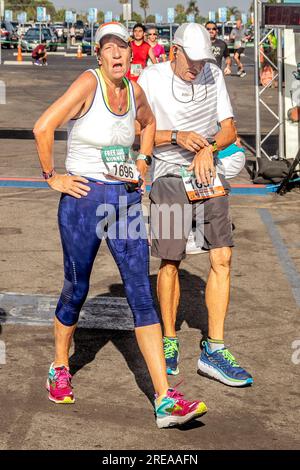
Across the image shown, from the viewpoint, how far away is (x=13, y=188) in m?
12.7

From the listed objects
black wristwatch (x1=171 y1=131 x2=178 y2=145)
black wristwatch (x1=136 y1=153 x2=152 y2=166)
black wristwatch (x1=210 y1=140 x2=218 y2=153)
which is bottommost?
black wristwatch (x1=136 y1=153 x2=152 y2=166)

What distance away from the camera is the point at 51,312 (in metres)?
7.31

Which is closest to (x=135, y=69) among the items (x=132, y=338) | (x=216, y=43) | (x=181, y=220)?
(x=216, y=43)

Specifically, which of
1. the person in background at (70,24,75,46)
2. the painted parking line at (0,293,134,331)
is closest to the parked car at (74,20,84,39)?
the person in background at (70,24,75,46)

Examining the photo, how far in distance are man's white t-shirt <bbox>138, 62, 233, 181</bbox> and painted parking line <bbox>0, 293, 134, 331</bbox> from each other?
1.35 metres

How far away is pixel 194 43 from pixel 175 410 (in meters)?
2.14

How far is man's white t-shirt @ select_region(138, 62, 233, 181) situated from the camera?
604 cm

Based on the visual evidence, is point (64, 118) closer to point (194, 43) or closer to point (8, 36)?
point (194, 43)

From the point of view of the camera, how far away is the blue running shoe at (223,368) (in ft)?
19.2

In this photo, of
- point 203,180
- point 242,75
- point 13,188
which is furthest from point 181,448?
point 242,75

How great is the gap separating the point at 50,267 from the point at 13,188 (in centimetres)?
415

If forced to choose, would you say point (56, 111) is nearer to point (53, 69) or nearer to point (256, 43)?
point (256, 43)

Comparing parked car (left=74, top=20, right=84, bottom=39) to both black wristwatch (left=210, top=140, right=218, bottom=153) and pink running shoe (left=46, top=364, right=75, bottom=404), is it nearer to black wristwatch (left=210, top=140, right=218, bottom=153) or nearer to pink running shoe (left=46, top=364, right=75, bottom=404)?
black wristwatch (left=210, top=140, right=218, bottom=153)

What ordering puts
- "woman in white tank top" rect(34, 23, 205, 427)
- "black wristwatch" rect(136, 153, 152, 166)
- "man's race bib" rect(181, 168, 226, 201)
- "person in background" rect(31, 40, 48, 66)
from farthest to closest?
"person in background" rect(31, 40, 48, 66) → "man's race bib" rect(181, 168, 226, 201) → "black wristwatch" rect(136, 153, 152, 166) → "woman in white tank top" rect(34, 23, 205, 427)
